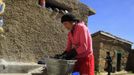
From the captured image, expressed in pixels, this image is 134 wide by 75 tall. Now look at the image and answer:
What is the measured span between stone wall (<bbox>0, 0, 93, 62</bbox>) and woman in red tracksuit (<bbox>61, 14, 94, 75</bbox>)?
2788 millimetres

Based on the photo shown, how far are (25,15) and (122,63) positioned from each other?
1470 cm

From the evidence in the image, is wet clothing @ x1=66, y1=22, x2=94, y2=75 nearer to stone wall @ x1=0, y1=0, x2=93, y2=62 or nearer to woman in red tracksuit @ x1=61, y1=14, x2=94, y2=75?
woman in red tracksuit @ x1=61, y1=14, x2=94, y2=75

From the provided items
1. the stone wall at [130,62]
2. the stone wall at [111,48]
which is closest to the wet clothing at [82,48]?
the stone wall at [111,48]

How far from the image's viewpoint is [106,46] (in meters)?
19.6

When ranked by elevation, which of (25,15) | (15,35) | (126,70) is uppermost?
(25,15)

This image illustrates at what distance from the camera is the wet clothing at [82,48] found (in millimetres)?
4286

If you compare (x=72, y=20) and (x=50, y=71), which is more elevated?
(x=72, y=20)

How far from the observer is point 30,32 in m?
7.51

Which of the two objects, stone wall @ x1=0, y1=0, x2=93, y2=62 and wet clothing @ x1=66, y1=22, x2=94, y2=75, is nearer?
wet clothing @ x1=66, y1=22, x2=94, y2=75

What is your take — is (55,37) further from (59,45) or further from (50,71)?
(50,71)

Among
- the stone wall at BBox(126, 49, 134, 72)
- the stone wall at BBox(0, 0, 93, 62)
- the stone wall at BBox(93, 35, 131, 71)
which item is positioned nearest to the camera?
the stone wall at BBox(0, 0, 93, 62)

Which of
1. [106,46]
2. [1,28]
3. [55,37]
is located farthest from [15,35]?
[106,46]

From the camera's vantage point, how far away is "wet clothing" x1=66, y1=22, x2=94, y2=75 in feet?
14.1

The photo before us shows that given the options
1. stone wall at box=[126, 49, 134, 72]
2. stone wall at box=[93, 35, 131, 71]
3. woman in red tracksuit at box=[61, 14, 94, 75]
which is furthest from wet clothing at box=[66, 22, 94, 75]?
stone wall at box=[126, 49, 134, 72]
